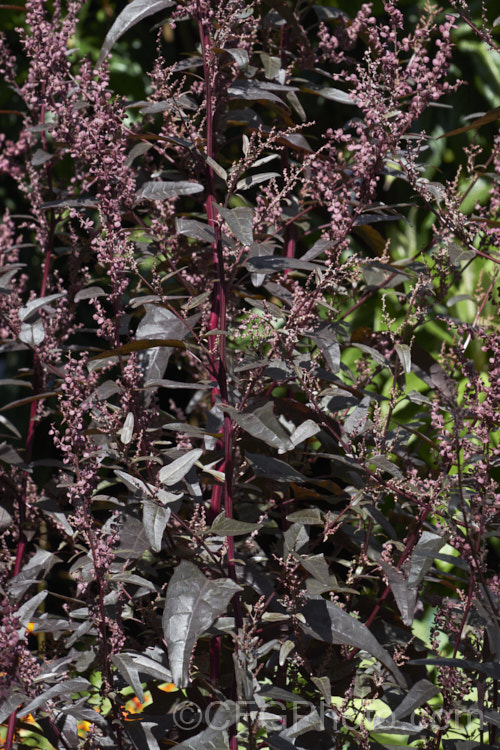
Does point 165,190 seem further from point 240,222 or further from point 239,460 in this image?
point 239,460

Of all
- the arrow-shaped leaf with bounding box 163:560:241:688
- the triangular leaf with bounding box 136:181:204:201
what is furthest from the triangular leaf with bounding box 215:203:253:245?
the arrow-shaped leaf with bounding box 163:560:241:688

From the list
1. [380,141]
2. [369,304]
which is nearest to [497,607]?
[380,141]

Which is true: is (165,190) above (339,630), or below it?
above

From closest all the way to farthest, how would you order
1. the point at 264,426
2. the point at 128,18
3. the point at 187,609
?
the point at 187,609 < the point at 264,426 < the point at 128,18

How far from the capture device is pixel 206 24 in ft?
4.62

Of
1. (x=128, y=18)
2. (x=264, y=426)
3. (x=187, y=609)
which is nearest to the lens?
(x=187, y=609)

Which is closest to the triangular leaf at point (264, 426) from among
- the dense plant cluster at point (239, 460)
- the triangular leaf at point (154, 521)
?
the dense plant cluster at point (239, 460)

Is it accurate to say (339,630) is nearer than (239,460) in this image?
Yes

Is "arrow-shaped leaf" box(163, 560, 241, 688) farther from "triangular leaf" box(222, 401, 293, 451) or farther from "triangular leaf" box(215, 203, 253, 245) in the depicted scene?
"triangular leaf" box(215, 203, 253, 245)

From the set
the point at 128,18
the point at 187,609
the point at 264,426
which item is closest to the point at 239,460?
the point at 264,426

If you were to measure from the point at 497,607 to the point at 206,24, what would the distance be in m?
1.12

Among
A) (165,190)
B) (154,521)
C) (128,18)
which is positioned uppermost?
(128,18)

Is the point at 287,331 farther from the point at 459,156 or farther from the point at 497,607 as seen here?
the point at 459,156

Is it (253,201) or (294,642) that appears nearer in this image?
(294,642)
